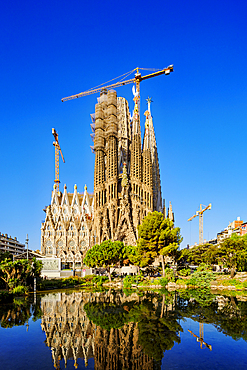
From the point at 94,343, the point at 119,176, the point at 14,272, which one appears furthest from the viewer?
the point at 119,176

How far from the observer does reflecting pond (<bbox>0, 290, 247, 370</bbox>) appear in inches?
522

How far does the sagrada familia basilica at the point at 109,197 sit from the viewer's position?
8069 centimetres

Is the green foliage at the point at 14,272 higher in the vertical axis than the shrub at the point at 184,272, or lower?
higher

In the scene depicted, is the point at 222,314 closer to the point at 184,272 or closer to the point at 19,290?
the point at 19,290

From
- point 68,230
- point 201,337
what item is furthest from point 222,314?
point 68,230

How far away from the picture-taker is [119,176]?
281 ft

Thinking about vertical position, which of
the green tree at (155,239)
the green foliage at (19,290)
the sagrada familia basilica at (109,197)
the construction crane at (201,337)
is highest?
the sagrada familia basilica at (109,197)

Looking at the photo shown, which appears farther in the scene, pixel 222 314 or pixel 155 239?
pixel 155 239

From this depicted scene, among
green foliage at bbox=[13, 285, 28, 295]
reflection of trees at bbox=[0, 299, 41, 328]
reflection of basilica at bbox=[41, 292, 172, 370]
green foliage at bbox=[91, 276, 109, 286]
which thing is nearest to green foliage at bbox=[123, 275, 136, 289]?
green foliage at bbox=[91, 276, 109, 286]

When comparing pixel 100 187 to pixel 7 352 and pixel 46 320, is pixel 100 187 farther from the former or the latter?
pixel 7 352

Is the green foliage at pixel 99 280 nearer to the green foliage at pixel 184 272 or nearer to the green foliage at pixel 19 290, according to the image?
the green foliage at pixel 184 272

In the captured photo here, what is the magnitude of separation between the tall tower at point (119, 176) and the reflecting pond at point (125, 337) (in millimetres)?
53211

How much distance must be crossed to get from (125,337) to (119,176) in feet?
230

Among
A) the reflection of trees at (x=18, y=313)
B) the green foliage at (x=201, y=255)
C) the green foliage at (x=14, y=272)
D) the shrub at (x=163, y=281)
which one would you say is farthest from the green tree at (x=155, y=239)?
the reflection of trees at (x=18, y=313)
